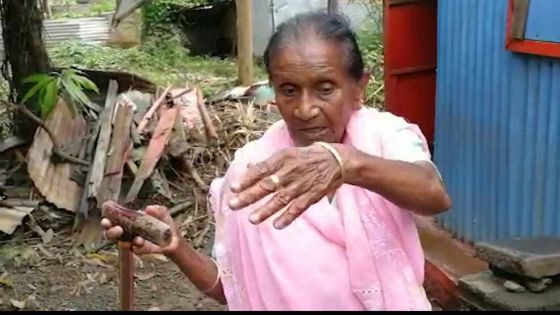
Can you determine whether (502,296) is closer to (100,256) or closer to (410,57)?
(410,57)

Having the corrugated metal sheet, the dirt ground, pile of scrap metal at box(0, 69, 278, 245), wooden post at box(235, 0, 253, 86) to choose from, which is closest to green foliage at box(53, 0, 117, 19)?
the corrugated metal sheet

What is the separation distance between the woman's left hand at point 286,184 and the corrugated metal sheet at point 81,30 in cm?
1483

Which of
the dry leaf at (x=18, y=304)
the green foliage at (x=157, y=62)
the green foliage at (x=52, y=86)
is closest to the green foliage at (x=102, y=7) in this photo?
the green foliage at (x=157, y=62)

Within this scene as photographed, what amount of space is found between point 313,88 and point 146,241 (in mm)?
520

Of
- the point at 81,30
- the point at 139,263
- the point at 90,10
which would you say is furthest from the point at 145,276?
the point at 90,10

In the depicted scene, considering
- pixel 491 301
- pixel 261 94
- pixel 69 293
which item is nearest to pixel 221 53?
pixel 261 94

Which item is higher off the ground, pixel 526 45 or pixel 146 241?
pixel 526 45

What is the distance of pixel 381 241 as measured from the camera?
72.1 inches

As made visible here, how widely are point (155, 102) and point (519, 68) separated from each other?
11.9 feet

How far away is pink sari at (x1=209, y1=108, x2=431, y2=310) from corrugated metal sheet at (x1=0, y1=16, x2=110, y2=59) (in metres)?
14.5

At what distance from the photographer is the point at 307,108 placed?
1864 mm

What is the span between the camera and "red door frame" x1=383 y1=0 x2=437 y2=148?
6543 mm

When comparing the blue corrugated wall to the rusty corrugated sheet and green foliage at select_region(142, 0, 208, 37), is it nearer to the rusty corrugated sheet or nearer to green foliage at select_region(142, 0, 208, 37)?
the rusty corrugated sheet

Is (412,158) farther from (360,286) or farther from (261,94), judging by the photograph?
(261,94)
